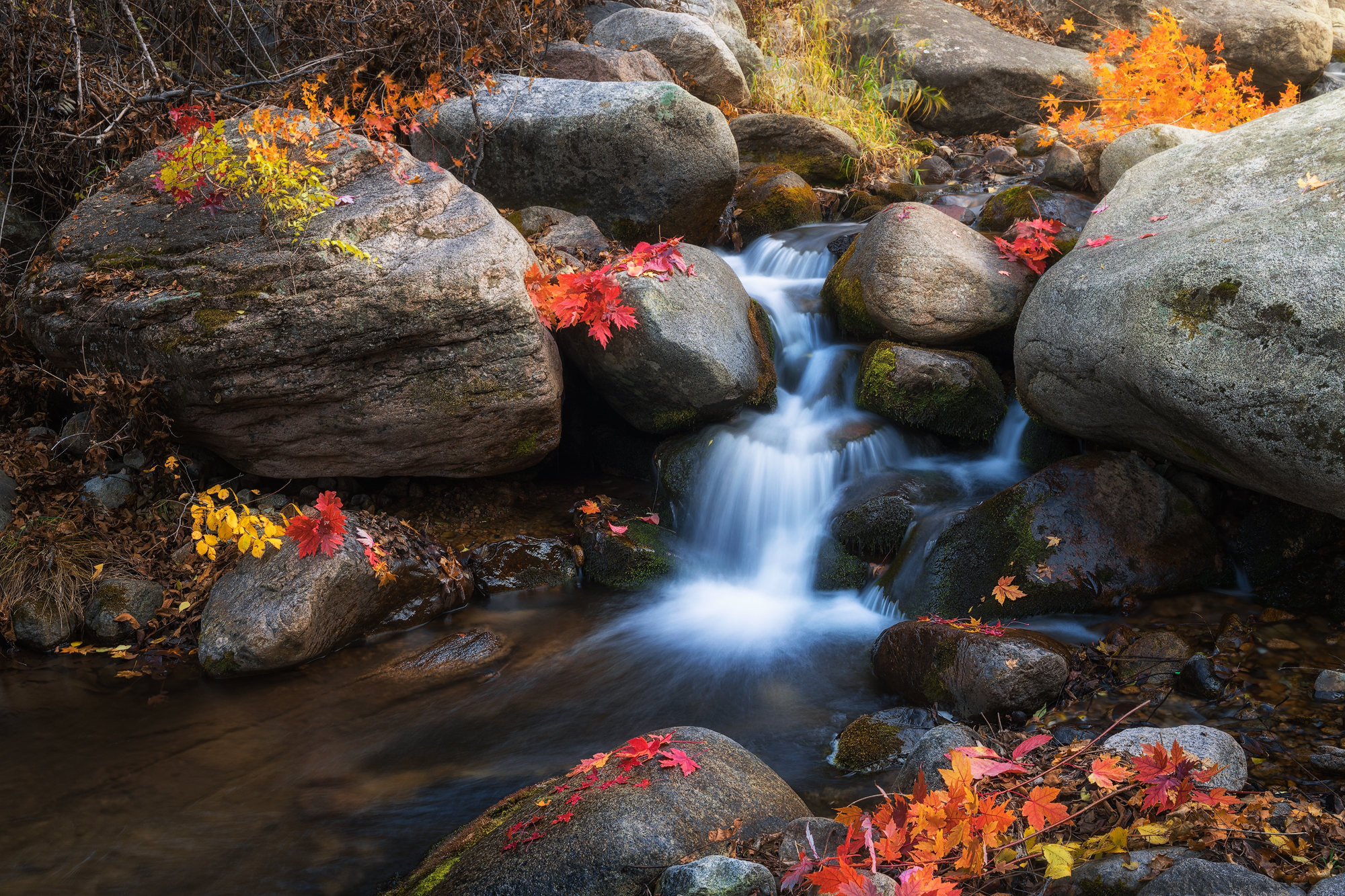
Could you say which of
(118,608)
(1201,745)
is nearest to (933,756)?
(1201,745)

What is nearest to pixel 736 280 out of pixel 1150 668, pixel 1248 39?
pixel 1150 668

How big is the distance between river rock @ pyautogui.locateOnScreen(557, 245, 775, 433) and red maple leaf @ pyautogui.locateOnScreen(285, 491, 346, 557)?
1.97m

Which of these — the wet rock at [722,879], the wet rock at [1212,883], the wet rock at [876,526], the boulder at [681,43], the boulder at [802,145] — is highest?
the boulder at [681,43]

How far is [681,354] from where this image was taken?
5.25 m

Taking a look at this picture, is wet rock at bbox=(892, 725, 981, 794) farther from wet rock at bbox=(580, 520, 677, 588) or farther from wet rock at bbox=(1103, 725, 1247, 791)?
wet rock at bbox=(580, 520, 677, 588)

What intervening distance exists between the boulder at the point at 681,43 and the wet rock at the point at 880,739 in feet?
25.1

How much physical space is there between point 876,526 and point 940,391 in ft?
3.62

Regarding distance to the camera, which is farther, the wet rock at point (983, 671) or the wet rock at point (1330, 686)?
the wet rock at point (983, 671)

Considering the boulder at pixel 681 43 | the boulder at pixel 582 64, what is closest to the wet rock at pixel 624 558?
the boulder at pixel 582 64

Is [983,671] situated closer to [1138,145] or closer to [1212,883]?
[1212,883]

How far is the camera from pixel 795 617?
4.85m

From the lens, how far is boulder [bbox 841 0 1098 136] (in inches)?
425

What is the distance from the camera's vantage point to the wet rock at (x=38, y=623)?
438 centimetres

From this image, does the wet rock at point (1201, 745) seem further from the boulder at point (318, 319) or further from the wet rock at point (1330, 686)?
the boulder at point (318, 319)
